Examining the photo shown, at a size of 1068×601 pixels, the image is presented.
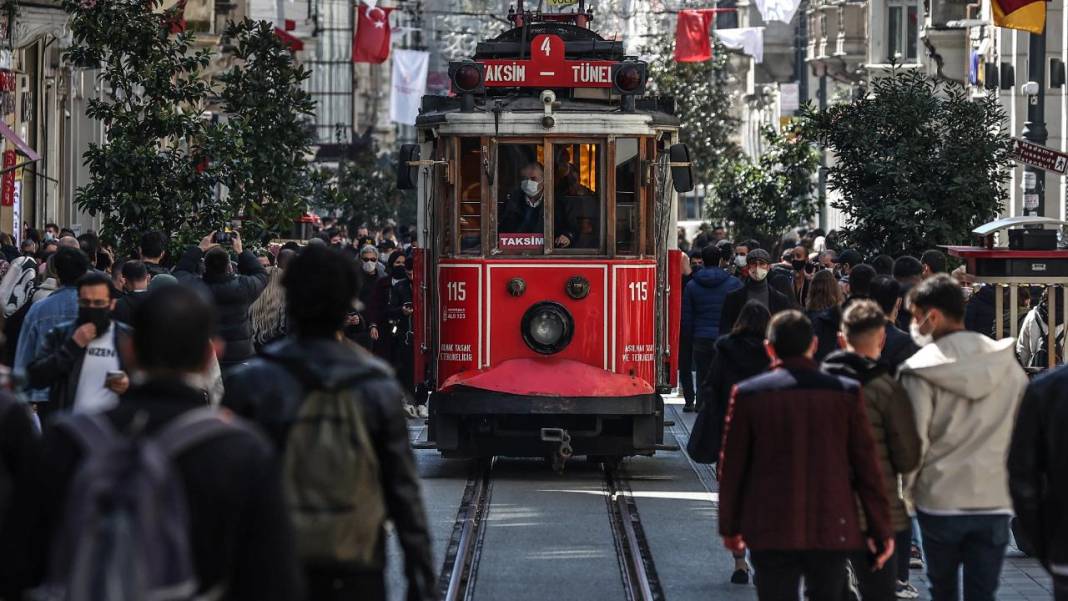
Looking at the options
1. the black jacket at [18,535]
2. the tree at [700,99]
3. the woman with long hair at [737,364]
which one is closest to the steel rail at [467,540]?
the woman with long hair at [737,364]

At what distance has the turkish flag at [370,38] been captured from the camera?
43.5 metres

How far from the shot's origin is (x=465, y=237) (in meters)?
15.0

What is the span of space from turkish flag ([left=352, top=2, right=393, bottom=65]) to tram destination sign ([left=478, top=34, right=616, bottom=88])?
28539mm

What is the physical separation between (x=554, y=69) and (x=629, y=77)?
0.57m

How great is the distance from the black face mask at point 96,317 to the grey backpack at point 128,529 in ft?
17.4

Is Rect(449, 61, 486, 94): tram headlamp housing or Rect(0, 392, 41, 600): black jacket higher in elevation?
Rect(449, 61, 486, 94): tram headlamp housing

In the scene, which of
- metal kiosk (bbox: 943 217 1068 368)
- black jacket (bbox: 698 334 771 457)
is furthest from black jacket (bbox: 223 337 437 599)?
metal kiosk (bbox: 943 217 1068 368)

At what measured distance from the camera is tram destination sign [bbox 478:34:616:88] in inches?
596

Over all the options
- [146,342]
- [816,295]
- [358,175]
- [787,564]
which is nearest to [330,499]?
[146,342]

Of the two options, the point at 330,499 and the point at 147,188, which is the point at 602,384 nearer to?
the point at 147,188

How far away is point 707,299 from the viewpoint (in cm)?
1986

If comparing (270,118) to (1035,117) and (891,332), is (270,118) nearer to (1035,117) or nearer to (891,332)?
(1035,117)

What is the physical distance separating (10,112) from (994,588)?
21.3 meters

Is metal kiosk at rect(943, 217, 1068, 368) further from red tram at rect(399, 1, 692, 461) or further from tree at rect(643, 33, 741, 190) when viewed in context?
tree at rect(643, 33, 741, 190)
